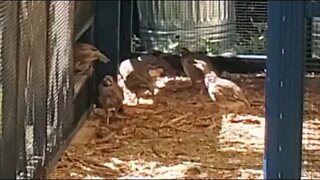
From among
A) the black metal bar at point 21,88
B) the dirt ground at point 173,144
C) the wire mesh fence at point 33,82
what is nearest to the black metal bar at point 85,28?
the wire mesh fence at point 33,82

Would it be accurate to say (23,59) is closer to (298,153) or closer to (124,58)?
(298,153)

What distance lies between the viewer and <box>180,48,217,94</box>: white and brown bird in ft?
21.9

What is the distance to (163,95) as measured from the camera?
6.59 m

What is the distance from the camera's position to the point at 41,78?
422 centimetres

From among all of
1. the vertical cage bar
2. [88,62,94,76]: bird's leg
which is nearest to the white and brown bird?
[88,62,94,76]: bird's leg

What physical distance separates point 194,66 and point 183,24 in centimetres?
50

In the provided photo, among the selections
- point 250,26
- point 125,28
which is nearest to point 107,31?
point 125,28

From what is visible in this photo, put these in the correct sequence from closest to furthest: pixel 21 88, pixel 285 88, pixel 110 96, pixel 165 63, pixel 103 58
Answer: pixel 285 88 < pixel 21 88 < pixel 110 96 < pixel 103 58 < pixel 165 63

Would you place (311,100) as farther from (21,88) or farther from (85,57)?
(85,57)

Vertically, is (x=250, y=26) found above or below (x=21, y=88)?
above

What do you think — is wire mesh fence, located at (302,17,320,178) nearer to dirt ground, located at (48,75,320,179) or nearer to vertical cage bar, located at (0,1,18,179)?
vertical cage bar, located at (0,1,18,179)

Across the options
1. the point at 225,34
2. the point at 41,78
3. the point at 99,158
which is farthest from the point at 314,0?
the point at 225,34

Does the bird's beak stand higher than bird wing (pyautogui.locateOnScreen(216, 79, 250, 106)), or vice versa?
the bird's beak

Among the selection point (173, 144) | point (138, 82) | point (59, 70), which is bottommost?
point (173, 144)
